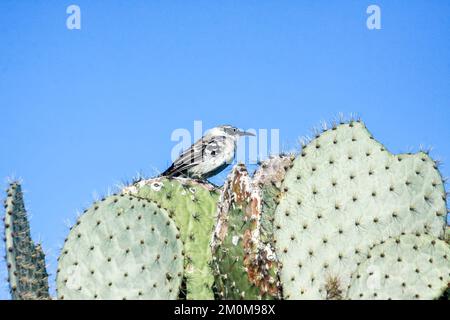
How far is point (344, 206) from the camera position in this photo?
6027 millimetres

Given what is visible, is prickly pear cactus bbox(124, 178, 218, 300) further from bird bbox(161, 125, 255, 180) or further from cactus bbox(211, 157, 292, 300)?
bird bbox(161, 125, 255, 180)

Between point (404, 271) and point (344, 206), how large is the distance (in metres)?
0.71

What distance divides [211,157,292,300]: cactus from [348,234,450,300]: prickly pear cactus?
59 cm

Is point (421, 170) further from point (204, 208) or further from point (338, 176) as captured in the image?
point (204, 208)

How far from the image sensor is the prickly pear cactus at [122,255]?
228 inches

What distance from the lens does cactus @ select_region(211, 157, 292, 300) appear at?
5.77 metres

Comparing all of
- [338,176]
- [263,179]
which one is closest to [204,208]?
[263,179]

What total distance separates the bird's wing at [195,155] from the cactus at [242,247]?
87.4 inches

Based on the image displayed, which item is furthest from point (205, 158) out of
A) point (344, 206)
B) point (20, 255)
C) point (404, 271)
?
point (404, 271)

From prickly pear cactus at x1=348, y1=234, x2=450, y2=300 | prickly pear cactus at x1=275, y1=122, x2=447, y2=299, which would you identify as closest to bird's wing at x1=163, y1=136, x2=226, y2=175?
prickly pear cactus at x1=275, y1=122, x2=447, y2=299

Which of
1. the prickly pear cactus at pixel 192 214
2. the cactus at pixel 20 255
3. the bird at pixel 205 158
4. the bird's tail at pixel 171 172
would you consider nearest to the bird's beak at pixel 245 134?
the bird at pixel 205 158

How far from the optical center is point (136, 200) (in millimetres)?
6043

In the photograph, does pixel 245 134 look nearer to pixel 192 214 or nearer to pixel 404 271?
pixel 192 214

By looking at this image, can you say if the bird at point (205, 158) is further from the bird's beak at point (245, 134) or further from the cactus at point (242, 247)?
the cactus at point (242, 247)
